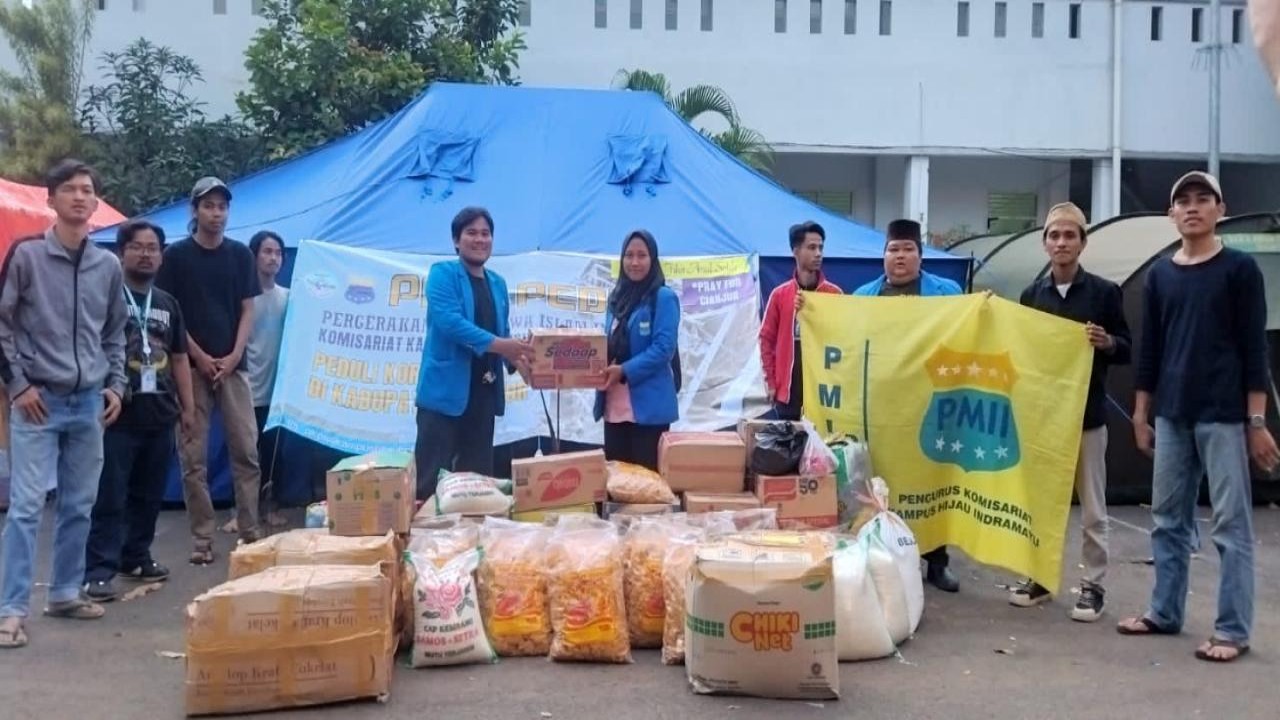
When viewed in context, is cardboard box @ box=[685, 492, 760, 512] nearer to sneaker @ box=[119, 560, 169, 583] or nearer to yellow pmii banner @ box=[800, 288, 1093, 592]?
yellow pmii banner @ box=[800, 288, 1093, 592]

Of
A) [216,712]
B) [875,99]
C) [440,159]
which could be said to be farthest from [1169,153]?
[216,712]

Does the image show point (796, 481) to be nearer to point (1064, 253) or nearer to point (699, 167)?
point (1064, 253)

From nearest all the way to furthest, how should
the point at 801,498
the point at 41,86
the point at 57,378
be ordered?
the point at 57,378, the point at 801,498, the point at 41,86

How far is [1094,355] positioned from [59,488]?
15.8 ft

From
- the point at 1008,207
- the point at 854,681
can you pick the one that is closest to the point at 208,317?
the point at 854,681

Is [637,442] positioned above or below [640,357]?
below

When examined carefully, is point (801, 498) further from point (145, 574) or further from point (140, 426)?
point (145, 574)

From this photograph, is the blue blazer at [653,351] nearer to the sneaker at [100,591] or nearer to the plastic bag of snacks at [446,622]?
the plastic bag of snacks at [446,622]

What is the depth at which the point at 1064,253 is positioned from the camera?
5703mm

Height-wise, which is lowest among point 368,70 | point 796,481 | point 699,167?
point 796,481

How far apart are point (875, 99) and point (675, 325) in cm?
1442

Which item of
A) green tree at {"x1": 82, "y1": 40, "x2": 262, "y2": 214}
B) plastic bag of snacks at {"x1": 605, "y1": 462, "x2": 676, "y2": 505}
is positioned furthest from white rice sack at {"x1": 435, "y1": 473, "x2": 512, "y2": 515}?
green tree at {"x1": 82, "y1": 40, "x2": 262, "y2": 214}

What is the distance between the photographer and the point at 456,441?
626 centimetres

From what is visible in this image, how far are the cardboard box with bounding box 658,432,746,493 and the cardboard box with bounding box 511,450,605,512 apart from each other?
0.43m
